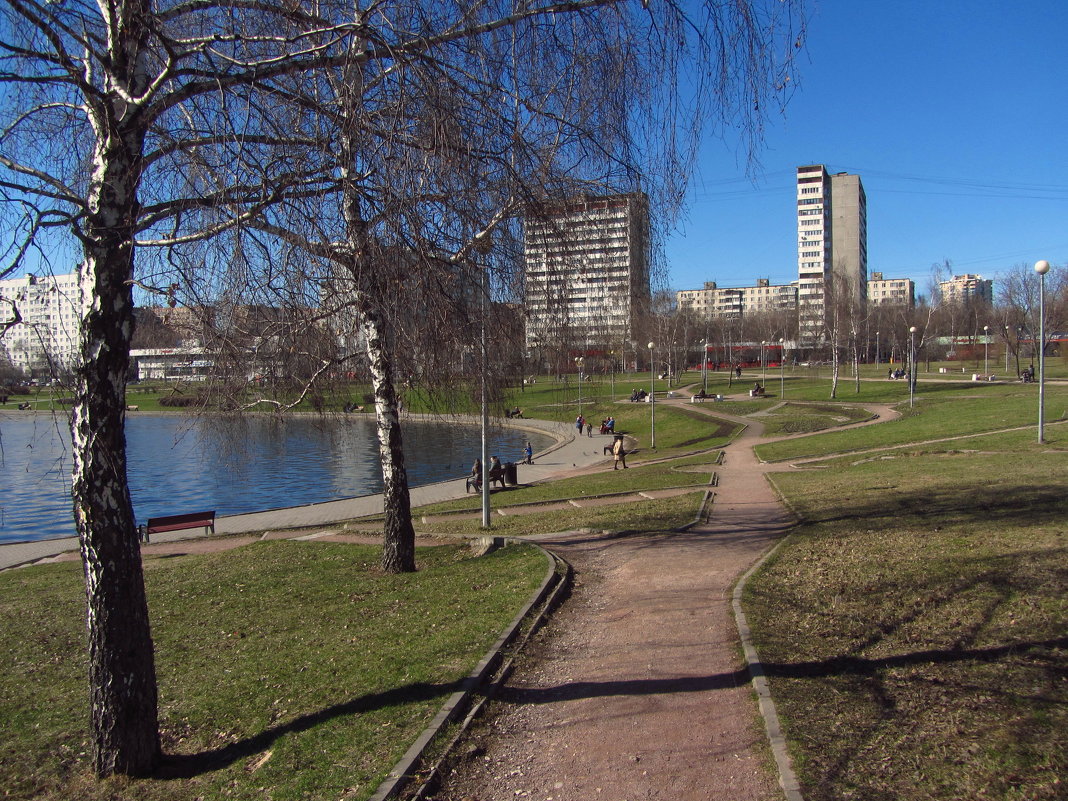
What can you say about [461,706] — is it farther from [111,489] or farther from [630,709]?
[111,489]

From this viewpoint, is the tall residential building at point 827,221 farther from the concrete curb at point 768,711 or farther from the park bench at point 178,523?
the concrete curb at point 768,711

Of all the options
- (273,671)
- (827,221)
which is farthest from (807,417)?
(827,221)

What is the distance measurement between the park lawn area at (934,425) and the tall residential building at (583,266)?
50.8ft

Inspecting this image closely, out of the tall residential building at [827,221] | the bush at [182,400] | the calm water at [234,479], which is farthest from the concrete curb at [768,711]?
the tall residential building at [827,221]

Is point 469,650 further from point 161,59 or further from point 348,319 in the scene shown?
point 161,59

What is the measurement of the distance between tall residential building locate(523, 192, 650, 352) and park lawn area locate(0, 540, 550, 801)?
9.45 feet

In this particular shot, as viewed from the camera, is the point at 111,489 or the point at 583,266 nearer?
the point at 111,489

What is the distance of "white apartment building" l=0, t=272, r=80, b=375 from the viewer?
3.87 meters

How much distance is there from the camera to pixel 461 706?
16.8 feet

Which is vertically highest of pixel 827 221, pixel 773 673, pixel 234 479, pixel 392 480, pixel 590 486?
pixel 827 221

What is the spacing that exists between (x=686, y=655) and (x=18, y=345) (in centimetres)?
510

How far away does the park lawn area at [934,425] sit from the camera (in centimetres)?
2256

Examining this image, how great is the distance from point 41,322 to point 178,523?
15930 mm

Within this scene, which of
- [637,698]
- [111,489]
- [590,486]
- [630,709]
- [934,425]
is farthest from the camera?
[934,425]
